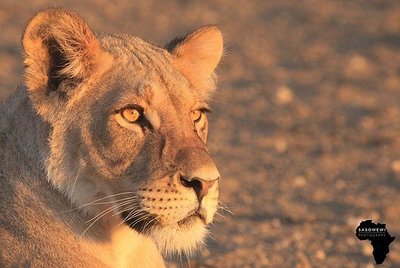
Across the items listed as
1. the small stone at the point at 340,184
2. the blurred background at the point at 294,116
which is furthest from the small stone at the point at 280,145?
the small stone at the point at 340,184

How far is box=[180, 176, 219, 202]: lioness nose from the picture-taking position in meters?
4.67

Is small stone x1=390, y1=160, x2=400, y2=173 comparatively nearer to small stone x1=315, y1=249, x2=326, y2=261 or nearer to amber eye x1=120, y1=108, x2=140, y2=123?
small stone x1=315, y1=249, x2=326, y2=261

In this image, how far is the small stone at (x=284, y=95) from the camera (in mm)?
11836

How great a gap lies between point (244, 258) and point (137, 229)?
2121mm

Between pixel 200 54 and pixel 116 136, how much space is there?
1002 mm

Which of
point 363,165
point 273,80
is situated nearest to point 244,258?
point 363,165

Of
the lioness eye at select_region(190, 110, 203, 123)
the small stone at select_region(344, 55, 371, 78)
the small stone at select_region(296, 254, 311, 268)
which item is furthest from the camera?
the small stone at select_region(344, 55, 371, 78)

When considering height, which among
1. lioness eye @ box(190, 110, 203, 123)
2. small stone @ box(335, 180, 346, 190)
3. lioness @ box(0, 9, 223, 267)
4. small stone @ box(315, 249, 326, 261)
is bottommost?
lioness @ box(0, 9, 223, 267)

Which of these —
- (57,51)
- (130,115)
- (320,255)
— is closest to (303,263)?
(320,255)

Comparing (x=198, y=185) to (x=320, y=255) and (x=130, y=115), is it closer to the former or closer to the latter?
(x=130, y=115)

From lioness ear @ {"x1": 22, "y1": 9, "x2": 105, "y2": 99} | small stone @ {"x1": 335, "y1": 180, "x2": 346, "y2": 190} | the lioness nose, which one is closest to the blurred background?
small stone @ {"x1": 335, "y1": 180, "x2": 346, "y2": 190}

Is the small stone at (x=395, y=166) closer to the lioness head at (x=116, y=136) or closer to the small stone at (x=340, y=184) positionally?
the small stone at (x=340, y=184)

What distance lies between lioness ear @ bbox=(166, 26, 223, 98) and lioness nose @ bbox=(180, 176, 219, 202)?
906 mm

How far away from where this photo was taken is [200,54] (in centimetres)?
573
